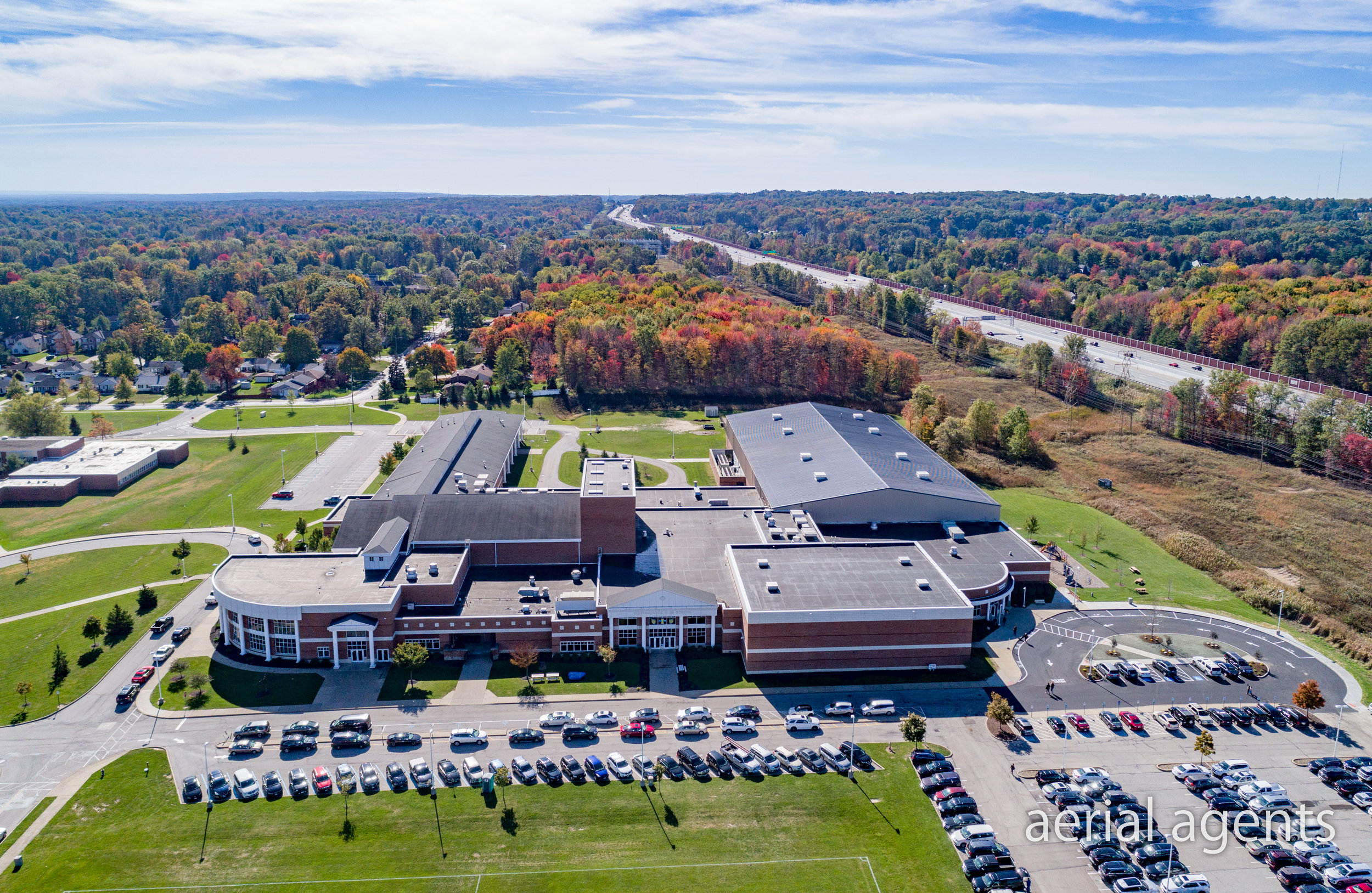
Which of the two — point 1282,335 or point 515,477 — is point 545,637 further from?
point 1282,335

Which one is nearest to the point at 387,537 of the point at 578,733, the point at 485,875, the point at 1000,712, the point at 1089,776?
the point at 578,733

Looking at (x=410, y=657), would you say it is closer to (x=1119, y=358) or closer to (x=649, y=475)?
(x=649, y=475)

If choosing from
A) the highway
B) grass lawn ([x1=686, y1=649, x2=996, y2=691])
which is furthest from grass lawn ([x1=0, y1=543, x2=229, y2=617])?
the highway

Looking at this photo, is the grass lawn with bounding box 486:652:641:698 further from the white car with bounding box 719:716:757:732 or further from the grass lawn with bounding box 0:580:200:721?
the grass lawn with bounding box 0:580:200:721

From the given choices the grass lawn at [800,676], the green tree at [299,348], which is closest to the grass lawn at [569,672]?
the grass lawn at [800,676]

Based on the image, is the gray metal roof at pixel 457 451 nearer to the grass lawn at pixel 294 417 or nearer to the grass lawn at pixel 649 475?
the grass lawn at pixel 649 475

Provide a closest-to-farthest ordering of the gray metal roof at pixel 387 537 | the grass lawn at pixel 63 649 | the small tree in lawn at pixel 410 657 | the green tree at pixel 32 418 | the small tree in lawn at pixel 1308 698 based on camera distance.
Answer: the small tree in lawn at pixel 1308 698 < the grass lawn at pixel 63 649 < the small tree in lawn at pixel 410 657 < the gray metal roof at pixel 387 537 < the green tree at pixel 32 418
